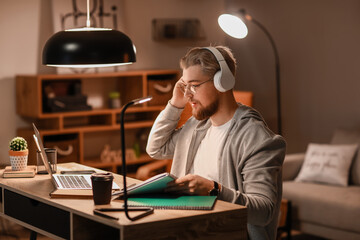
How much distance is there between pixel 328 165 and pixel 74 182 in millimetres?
2744

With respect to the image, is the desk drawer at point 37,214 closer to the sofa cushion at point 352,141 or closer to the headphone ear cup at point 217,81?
the headphone ear cup at point 217,81

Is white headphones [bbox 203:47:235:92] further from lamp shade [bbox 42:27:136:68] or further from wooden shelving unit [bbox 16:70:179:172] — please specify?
wooden shelving unit [bbox 16:70:179:172]

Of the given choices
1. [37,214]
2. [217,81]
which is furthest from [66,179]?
[217,81]

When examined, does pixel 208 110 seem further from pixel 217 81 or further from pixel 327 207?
pixel 327 207

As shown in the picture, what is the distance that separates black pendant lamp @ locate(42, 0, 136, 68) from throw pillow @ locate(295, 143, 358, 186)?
8.48 ft

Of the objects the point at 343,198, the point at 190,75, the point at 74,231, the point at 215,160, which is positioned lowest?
the point at 343,198

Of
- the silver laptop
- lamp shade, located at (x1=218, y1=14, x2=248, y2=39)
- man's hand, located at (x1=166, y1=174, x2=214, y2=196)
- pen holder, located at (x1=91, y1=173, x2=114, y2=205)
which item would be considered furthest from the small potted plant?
lamp shade, located at (x1=218, y1=14, x2=248, y2=39)

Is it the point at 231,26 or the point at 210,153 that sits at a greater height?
the point at 231,26

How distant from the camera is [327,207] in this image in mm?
4422

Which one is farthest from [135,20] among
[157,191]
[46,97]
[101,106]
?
[157,191]

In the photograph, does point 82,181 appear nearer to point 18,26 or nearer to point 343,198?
point 343,198

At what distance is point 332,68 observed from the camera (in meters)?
5.55

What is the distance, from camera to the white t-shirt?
9.04 ft

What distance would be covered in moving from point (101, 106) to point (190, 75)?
3020mm
